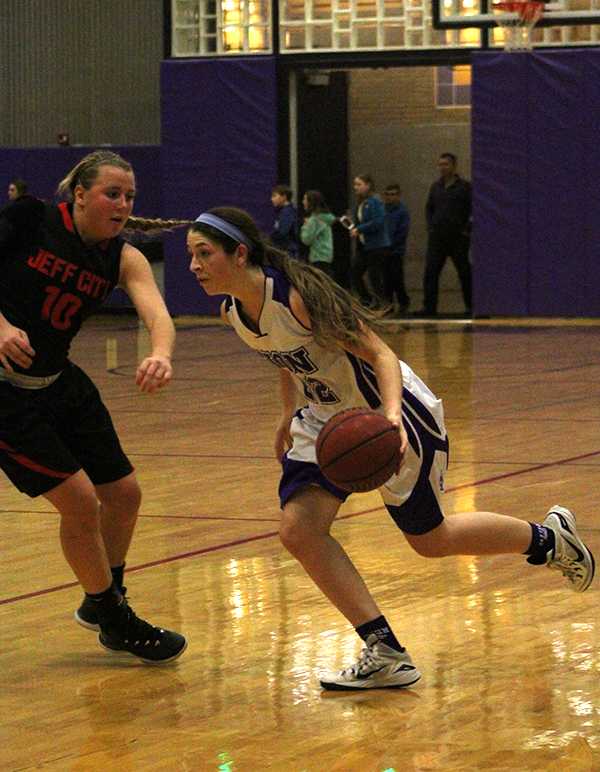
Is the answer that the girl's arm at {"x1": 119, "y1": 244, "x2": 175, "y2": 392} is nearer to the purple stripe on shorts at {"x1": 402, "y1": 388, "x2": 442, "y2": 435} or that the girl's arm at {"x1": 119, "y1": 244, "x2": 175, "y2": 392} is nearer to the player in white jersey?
the player in white jersey

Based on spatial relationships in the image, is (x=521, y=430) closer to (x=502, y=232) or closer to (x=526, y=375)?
(x=526, y=375)

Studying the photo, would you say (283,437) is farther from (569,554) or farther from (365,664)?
(569,554)

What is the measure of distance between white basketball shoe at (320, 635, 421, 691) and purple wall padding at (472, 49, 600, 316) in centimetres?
1574

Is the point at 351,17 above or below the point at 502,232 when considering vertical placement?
above

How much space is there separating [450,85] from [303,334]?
20503 mm

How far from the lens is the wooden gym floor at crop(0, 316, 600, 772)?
4434 millimetres

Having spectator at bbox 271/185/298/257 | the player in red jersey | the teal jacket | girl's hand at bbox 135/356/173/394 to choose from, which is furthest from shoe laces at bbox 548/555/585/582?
the teal jacket

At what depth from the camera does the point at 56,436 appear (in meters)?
5.39

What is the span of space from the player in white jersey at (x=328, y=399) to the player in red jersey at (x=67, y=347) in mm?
340

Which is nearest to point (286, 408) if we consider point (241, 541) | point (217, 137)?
point (241, 541)

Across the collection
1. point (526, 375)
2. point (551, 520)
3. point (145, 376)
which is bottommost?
→ point (526, 375)

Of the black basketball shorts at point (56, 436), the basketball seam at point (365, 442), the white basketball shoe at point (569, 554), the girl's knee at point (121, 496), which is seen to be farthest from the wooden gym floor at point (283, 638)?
the basketball seam at point (365, 442)

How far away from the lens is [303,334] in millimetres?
5109

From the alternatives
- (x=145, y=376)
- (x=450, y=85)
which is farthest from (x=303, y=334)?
(x=450, y=85)
